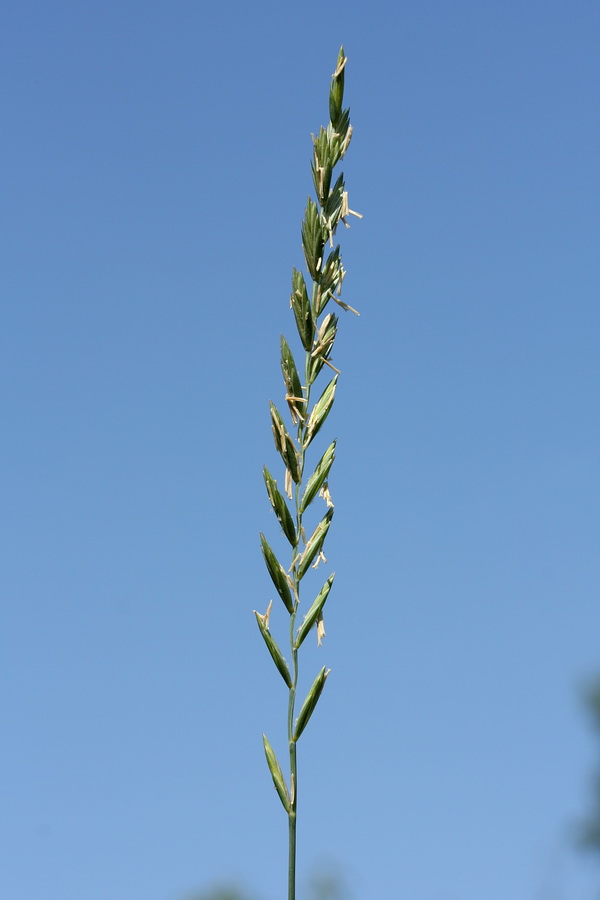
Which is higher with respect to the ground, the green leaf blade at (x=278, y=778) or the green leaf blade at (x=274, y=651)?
the green leaf blade at (x=274, y=651)

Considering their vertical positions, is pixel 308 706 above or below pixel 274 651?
below

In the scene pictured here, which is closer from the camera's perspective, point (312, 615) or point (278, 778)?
point (278, 778)

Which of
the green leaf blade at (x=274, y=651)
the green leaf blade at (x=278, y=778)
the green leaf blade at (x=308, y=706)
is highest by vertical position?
the green leaf blade at (x=274, y=651)

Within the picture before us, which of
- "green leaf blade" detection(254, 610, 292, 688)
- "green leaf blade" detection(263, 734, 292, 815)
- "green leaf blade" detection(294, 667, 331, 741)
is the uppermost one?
"green leaf blade" detection(254, 610, 292, 688)

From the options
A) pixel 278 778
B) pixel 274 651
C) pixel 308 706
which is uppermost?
pixel 274 651

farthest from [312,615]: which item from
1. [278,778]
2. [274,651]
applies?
[278,778]

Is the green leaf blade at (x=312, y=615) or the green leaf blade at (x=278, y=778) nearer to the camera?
the green leaf blade at (x=278, y=778)

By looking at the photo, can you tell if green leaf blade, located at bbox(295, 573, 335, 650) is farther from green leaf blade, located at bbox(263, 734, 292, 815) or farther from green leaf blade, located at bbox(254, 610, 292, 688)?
green leaf blade, located at bbox(263, 734, 292, 815)

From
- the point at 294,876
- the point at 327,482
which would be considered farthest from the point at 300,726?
the point at 327,482

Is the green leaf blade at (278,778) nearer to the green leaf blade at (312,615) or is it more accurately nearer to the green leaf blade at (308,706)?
the green leaf blade at (308,706)

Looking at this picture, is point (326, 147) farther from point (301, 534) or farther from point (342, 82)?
point (301, 534)

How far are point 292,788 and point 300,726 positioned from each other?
0.14m

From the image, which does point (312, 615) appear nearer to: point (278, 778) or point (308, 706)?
point (308, 706)

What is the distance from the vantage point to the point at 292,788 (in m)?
2.42
